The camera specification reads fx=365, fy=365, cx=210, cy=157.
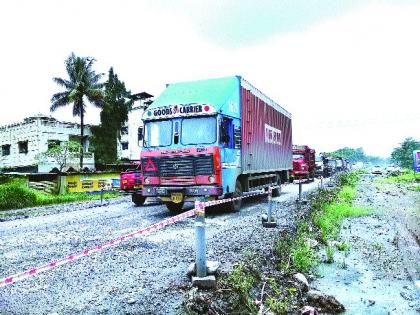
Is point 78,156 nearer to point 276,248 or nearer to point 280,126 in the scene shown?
point 280,126

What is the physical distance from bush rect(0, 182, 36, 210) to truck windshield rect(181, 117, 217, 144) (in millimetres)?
10378

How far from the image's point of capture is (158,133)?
1043 cm

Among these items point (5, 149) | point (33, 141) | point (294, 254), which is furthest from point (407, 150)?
point (294, 254)

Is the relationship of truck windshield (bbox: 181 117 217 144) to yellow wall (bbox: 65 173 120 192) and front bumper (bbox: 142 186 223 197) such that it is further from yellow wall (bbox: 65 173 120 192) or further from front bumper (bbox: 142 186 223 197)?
yellow wall (bbox: 65 173 120 192)

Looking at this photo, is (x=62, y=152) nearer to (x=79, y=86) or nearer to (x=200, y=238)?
(x=79, y=86)

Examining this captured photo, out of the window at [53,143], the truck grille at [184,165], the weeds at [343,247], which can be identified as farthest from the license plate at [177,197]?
the window at [53,143]

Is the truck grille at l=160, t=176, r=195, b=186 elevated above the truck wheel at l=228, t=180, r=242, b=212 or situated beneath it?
elevated above

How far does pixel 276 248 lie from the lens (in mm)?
6133

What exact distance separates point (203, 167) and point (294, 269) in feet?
15.7

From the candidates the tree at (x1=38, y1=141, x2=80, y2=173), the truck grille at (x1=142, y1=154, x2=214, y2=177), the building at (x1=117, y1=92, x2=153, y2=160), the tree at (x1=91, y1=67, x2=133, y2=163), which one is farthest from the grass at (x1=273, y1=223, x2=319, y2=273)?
the building at (x1=117, y1=92, x2=153, y2=160)

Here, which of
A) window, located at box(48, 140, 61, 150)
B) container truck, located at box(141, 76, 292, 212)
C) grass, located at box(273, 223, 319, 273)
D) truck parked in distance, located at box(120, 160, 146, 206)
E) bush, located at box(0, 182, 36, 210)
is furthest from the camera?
window, located at box(48, 140, 61, 150)

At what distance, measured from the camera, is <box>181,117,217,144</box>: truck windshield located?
32.5 ft

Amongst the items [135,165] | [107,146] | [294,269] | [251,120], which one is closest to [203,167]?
[251,120]

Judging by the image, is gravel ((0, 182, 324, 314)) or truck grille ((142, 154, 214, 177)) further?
truck grille ((142, 154, 214, 177))
